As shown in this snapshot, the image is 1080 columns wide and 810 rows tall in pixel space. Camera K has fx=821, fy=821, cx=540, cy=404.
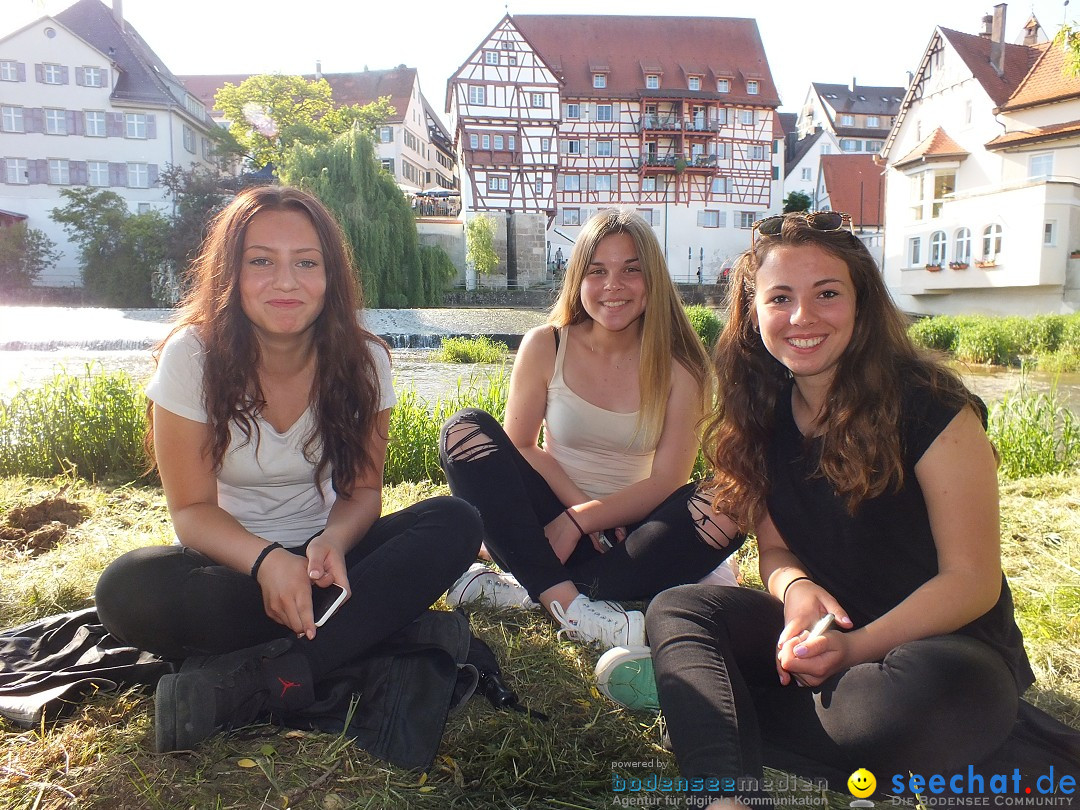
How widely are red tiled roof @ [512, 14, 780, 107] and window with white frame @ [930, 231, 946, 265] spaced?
15.2 meters

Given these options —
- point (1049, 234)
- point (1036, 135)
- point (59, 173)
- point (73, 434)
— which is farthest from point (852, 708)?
point (59, 173)

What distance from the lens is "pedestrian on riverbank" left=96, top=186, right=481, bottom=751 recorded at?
5.83ft

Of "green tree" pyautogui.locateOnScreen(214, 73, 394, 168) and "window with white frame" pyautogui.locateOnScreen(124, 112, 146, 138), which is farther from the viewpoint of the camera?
"green tree" pyautogui.locateOnScreen(214, 73, 394, 168)

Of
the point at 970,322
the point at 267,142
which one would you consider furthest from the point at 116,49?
the point at 970,322

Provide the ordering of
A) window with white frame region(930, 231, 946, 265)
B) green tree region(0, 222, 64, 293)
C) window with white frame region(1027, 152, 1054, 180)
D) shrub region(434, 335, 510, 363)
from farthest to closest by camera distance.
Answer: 1. green tree region(0, 222, 64, 293)
2. window with white frame region(930, 231, 946, 265)
3. window with white frame region(1027, 152, 1054, 180)
4. shrub region(434, 335, 510, 363)

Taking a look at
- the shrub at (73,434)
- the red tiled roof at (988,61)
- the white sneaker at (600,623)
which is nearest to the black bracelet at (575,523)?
the white sneaker at (600,623)

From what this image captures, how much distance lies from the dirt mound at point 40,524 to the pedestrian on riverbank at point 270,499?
4.72 feet

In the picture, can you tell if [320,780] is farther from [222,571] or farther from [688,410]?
[688,410]

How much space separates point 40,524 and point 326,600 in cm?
230

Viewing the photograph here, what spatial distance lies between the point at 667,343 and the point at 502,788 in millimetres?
1484

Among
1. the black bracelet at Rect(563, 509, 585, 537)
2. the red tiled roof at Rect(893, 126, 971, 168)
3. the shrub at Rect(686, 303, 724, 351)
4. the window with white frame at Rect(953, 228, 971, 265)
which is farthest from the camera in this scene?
the red tiled roof at Rect(893, 126, 971, 168)

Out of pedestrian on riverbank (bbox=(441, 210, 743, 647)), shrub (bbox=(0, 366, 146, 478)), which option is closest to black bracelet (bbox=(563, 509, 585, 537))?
pedestrian on riverbank (bbox=(441, 210, 743, 647))

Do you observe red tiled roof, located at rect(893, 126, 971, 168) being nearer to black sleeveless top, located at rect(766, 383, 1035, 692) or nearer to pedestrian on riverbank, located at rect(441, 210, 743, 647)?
pedestrian on riverbank, located at rect(441, 210, 743, 647)

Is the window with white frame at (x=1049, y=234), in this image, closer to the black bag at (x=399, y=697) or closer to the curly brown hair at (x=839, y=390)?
the curly brown hair at (x=839, y=390)
